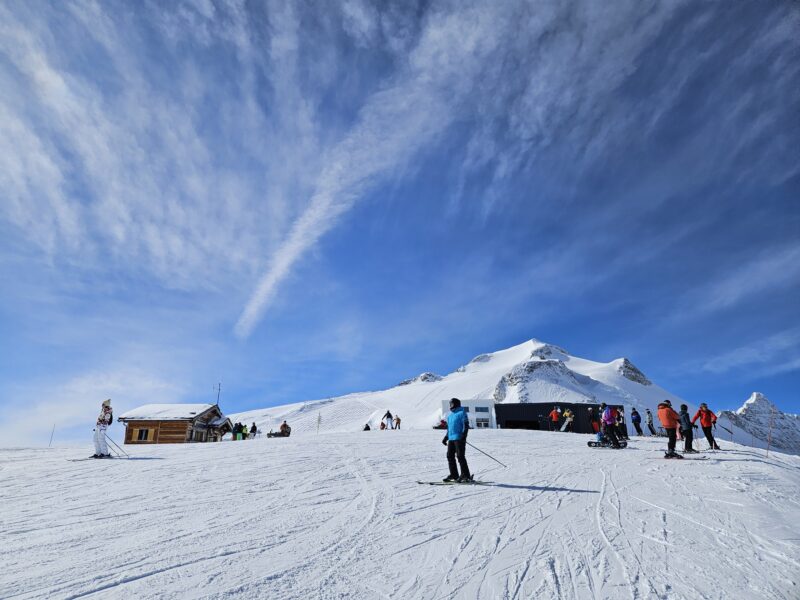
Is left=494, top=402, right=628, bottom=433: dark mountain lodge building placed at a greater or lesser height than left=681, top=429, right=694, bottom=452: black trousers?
greater

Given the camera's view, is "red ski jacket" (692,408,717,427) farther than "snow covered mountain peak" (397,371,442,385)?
No

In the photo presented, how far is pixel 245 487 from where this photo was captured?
27.6 ft

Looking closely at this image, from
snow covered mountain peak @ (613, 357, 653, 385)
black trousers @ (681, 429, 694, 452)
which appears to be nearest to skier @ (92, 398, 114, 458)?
black trousers @ (681, 429, 694, 452)

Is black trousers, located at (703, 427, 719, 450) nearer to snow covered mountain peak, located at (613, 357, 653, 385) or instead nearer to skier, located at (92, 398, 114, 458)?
skier, located at (92, 398, 114, 458)

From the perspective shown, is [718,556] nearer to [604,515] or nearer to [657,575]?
[657,575]

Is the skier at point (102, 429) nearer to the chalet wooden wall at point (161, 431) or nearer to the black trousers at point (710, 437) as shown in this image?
the black trousers at point (710, 437)

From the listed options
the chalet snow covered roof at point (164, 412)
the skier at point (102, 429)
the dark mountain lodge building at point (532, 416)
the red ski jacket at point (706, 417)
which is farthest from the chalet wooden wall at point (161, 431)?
the red ski jacket at point (706, 417)

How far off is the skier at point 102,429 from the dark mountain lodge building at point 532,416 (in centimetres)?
4096

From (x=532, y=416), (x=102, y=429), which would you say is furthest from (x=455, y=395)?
(x=102, y=429)

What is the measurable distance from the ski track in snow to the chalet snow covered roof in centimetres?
2830

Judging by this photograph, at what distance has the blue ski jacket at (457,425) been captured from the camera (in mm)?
9344

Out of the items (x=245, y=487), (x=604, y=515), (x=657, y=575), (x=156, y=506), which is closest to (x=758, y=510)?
(x=604, y=515)

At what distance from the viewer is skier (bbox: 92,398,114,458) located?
561 inches

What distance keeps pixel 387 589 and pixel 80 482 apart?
8.68 m
